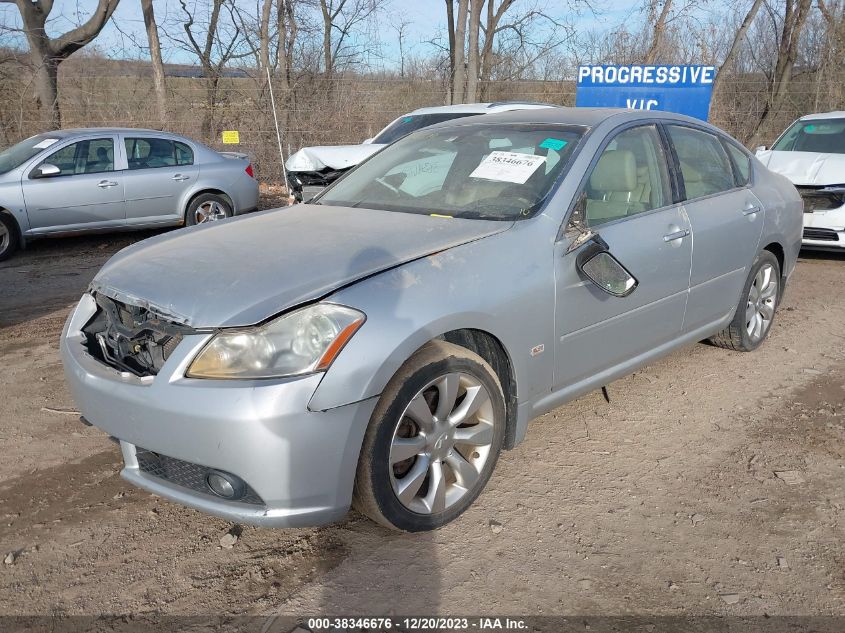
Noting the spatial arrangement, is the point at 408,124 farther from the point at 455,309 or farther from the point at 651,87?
the point at 455,309

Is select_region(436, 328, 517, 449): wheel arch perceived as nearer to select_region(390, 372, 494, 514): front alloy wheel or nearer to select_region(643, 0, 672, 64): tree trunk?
select_region(390, 372, 494, 514): front alloy wheel

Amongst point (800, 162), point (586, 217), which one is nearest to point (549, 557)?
point (586, 217)

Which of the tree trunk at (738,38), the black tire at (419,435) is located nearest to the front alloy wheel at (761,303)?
the black tire at (419,435)

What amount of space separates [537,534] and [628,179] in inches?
75.2

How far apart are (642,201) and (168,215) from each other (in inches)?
280

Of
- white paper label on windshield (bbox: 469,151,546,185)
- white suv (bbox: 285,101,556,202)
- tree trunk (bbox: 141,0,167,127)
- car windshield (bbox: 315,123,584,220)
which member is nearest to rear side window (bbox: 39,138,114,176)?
white suv (bbox: 285,101,556,202)

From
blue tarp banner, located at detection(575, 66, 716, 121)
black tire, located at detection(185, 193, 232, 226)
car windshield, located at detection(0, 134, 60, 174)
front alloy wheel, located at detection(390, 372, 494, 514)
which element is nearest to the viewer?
front alloy wheel, located at detection(390, 372, 494, 514)

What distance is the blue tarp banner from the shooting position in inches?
512

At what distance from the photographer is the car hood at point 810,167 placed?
780cm

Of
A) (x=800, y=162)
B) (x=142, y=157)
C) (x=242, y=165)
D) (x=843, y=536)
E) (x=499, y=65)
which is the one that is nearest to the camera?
Result: (x=843, y=536)

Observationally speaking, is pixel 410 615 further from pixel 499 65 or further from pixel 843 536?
pixel 499 65

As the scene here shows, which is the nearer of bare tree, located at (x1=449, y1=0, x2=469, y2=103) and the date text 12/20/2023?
the date text 12/20/2023

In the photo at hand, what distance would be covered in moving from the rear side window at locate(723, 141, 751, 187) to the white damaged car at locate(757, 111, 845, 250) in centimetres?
360

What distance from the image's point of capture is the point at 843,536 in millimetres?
2881
